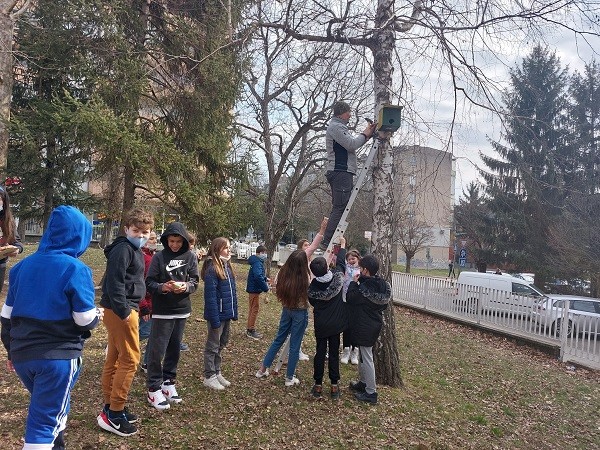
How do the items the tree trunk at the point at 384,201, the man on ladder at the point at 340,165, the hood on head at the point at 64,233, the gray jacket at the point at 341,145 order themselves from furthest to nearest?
the tree trunk at the point at 384,201, the man on ladder at the point at 340,165, the gray jacket at the point at 341,145, the hood on head at the point at 64,233

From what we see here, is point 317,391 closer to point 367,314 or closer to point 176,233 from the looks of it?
point 367,314

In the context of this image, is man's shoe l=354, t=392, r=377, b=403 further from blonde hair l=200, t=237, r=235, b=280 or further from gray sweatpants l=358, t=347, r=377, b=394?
blonde hair l=200, t=237, r=235, b=280

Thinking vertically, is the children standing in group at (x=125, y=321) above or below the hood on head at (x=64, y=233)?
below

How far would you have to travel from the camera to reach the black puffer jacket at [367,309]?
18.5 feet

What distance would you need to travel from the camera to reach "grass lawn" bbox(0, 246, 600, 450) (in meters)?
4.57

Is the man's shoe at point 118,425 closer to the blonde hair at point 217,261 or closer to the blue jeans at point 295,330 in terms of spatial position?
the blonde hair at point 217,261

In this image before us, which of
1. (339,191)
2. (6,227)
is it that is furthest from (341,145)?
(6,227)

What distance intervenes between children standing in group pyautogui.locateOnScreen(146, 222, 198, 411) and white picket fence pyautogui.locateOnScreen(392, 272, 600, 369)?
1007 centimetres

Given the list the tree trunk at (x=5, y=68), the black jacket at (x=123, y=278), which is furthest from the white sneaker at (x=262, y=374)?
the tree trunk at (x=5, y=68)

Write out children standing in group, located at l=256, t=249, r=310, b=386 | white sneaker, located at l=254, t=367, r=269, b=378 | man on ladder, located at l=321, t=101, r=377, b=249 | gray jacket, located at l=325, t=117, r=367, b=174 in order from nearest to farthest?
1. gray jacket, located at l=325, t=117, r=367, b=174
2. man on ladder, located at l=321, t=101, r=377, b=249
3. children standing in group, located at l=256, t=249, r=310, b=386
4. white sneaker, located at l=254, t=367, r=269, b=378

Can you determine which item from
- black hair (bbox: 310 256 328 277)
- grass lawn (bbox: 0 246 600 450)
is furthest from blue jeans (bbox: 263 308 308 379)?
black hair (bbox: 310 256 328 277)

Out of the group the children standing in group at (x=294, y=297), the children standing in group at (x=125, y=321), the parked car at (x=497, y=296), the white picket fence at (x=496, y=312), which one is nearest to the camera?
the children standing in group at (x=125, y=321)

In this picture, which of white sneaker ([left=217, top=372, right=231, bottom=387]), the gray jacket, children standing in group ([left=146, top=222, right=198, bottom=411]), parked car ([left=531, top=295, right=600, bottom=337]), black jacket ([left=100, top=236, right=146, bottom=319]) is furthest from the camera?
parked car ([left=531, top=295, right=600, bottom=337])

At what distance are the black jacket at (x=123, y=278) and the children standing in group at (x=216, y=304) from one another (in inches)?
44.8
